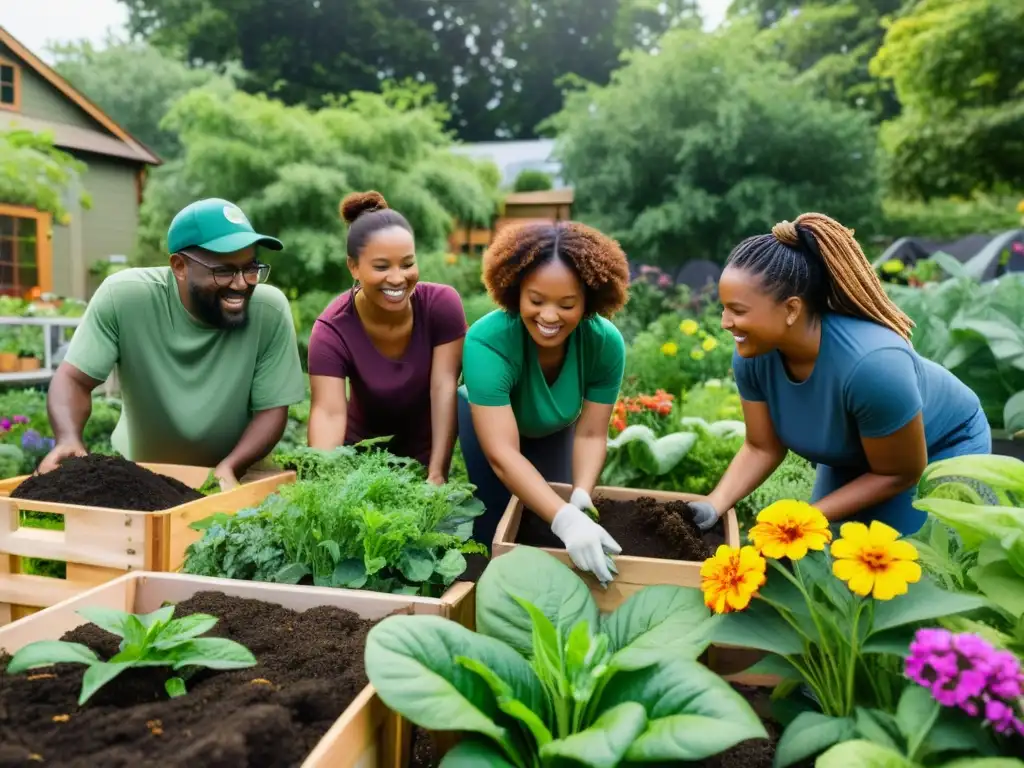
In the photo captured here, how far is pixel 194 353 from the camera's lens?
2404mm

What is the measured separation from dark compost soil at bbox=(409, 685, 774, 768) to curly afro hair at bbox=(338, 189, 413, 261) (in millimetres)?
1342

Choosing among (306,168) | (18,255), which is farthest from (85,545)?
(18,255)

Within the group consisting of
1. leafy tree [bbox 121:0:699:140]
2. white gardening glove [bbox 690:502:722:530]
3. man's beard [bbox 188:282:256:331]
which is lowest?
white gardening glove [bbox 690:502:722:530]

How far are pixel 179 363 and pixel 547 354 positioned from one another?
1113 mm

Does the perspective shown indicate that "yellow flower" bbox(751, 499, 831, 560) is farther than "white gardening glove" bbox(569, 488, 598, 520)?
No

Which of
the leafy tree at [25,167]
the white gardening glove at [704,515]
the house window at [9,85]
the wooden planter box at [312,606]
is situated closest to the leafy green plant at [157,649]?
the wooden planter box at [312,606]

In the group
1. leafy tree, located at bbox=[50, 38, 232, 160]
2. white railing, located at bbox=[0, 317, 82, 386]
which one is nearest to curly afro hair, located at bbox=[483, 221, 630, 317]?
white railing, located at bbox=[0, 317, 82, 386]

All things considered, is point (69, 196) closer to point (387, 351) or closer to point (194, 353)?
point (194, 353)

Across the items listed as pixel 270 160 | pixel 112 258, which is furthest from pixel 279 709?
pixel 112 258

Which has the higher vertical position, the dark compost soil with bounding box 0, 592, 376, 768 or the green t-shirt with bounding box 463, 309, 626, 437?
the green t-shirt with bounding box 463, 309, 626, 437

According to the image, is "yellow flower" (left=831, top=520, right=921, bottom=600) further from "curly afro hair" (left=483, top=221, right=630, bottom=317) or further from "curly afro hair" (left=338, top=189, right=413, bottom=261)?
"curly afro hair" (left=338, top=189, right=413, bottom=261)

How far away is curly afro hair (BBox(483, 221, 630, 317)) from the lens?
6.47ft

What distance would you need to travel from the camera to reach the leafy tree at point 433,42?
23.5m

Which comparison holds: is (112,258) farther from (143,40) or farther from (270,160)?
(143,40)
